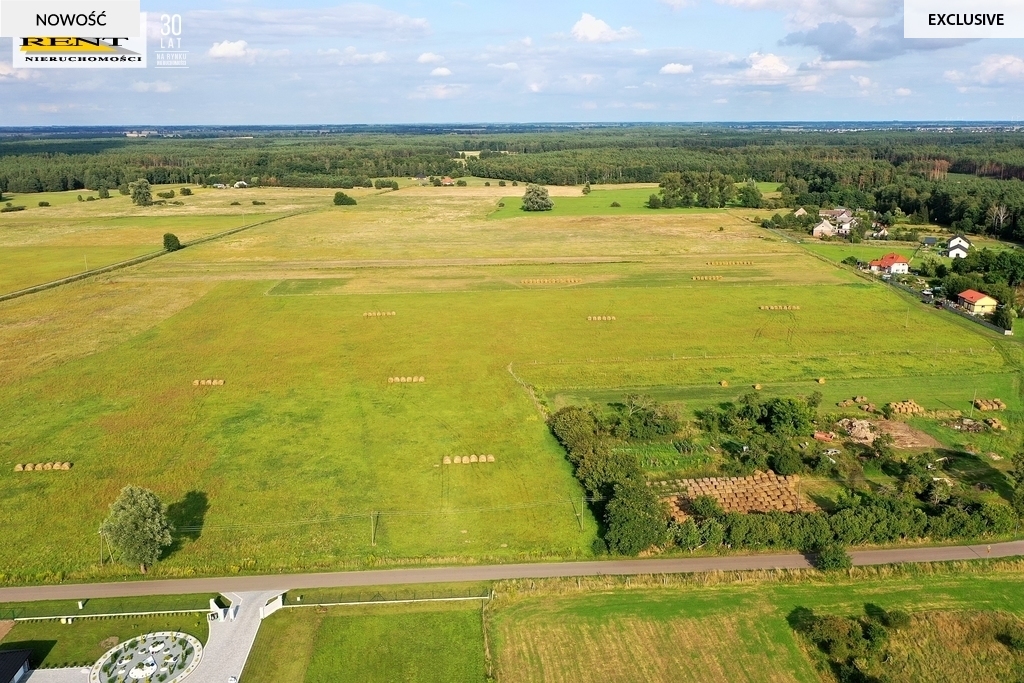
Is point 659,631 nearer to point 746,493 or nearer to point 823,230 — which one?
point 746,493

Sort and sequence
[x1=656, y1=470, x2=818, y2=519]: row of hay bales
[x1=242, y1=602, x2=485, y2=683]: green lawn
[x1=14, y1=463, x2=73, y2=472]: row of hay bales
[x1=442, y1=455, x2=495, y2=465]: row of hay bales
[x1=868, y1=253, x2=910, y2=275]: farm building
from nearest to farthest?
[x1=242, y1=602, x2=485, y2=683]: green lawn < [x1=656, y1=470, x2=818, y2=519]: row of hay bales < [x1=14, y1=463, x2=73, y2=472]: row of hay bales < [x1=442, y1=455, x2=495, y2=465]: row of hay bales < [x1=868, y1=253, x2=910, y2=275]: farm building

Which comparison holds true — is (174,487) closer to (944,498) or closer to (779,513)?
(779,513)

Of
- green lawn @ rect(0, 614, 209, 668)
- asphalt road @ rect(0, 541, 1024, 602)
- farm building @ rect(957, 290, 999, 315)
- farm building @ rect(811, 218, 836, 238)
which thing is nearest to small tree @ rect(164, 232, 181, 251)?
asphalt road @ rect(0, 541, 1024, 602)

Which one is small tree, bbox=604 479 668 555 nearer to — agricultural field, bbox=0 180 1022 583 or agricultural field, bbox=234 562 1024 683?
agricultural field, bbox=0 180 1022 583

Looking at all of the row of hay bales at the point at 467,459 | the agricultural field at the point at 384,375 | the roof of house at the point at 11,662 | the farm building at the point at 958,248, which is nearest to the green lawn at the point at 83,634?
the roof of house at the point at 11,662

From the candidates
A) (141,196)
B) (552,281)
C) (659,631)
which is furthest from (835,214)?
(141,196)

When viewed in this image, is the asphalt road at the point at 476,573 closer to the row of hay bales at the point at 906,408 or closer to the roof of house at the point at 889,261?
the row of hay bales at the point at 906,408
